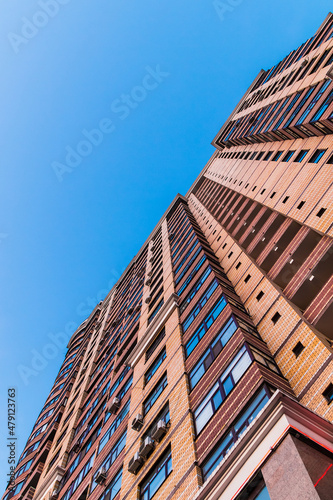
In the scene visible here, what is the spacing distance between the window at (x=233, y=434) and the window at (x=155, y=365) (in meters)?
9.77

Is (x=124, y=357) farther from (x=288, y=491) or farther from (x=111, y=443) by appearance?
(x=288, y=491)

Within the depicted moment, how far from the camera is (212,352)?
18.4 metres

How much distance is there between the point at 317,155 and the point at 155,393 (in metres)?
15.5

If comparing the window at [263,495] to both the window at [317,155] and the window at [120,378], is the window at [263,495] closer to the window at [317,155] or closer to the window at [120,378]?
the window at [317,155]

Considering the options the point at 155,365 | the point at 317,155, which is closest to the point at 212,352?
→ the point at 155,365

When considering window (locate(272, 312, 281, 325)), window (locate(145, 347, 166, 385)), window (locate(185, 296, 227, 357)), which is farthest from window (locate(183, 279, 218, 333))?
window (locate(272, 312, 281, 325))

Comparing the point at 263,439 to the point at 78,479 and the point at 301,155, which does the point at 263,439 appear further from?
the point at 301,155

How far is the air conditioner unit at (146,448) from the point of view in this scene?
17.5 metres

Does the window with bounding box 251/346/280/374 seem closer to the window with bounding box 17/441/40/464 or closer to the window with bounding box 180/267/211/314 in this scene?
the window with bounding box 180/267/211/314

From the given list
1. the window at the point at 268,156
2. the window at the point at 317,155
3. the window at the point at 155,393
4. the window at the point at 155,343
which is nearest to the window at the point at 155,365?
the window at the point at 155,343

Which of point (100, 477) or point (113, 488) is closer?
point (113, 488)

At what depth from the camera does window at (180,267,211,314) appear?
2589 centimetres

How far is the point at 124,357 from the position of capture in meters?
33.3

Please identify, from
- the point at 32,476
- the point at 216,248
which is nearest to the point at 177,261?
the point at 216,248
